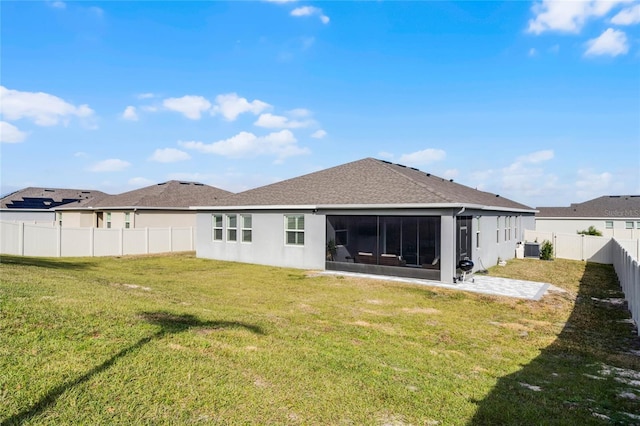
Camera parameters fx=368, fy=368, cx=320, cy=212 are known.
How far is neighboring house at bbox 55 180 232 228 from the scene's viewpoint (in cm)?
2675

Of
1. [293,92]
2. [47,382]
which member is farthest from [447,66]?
[47,382]

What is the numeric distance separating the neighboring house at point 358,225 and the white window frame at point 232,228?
0.06m

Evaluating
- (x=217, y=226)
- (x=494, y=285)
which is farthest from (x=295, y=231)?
(x=494, y=285)

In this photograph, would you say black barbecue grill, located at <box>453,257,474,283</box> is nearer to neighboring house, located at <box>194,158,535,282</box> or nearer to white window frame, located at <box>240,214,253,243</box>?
neighboring house, located at <box>194,158,535,282</box>

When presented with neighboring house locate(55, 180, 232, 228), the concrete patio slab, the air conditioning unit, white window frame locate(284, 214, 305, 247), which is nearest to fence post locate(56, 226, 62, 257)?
neighboring house locate(55, 180, 232, 228)

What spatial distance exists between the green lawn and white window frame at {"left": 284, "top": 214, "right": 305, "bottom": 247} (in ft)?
24.7

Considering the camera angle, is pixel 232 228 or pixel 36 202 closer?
pixel 232 228

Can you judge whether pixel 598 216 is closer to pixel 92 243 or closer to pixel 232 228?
pixel 232 228

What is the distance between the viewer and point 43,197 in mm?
43656

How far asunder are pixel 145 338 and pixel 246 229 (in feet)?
47.0

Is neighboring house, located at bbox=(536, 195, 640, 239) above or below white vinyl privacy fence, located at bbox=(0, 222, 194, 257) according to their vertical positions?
above

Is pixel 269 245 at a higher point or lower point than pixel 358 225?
lower

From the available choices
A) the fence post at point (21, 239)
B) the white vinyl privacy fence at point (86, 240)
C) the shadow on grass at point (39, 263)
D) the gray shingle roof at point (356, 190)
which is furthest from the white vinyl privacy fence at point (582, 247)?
the fence post at point (21, 239)

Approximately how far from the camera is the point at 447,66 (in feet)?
70.3
